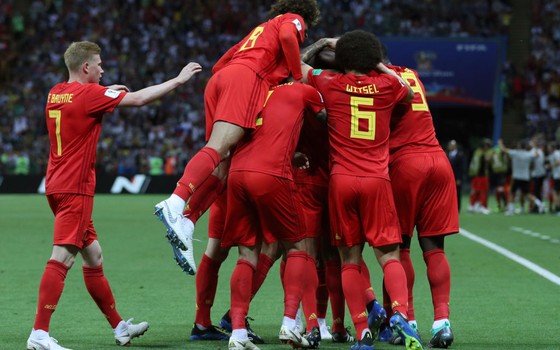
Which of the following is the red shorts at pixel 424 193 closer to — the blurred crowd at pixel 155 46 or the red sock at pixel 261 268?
the red sock at pixel 261 268

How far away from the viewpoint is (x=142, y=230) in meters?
20.6

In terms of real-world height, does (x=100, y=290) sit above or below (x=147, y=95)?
below

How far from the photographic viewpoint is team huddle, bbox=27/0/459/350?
7.28 m

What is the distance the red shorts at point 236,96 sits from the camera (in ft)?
24.1

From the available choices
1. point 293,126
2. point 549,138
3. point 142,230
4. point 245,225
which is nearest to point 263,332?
point 245,225

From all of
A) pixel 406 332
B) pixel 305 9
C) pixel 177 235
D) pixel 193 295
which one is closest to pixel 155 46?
pixel 193 295

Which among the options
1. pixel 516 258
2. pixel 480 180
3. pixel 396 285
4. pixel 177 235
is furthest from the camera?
pixel 480 180

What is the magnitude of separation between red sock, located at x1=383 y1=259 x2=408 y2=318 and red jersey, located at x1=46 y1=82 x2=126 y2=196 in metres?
2.13

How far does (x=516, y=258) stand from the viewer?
1525cm

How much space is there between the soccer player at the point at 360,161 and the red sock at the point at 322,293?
1009mm

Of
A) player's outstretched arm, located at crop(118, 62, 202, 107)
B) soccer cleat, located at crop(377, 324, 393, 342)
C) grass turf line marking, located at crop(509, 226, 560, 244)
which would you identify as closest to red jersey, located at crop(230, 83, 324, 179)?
player's outstretched arm, located at crop(118, 62, 202, 107)

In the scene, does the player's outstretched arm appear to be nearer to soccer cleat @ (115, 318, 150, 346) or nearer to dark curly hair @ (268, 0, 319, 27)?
dark curly hair @ (268, 0, 319, 27)

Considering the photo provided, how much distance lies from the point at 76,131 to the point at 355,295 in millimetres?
2217

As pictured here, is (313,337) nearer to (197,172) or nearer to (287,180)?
(287,180)
